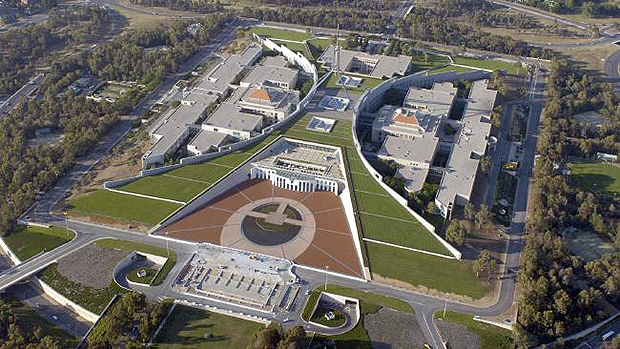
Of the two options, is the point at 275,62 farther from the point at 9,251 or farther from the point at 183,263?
the point at 9,251

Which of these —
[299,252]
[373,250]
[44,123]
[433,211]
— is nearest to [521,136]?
[433,211]

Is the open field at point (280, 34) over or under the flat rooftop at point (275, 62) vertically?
over

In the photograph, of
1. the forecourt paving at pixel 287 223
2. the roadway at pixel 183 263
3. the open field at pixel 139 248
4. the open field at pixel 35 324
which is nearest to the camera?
the open field at pixel 35 324

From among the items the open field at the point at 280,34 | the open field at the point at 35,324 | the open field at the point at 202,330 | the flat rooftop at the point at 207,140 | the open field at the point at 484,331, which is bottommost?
the open field at the point at 35,324

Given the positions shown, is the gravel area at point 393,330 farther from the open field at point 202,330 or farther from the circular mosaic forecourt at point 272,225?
the circular mosaic forecourt at point 272,225

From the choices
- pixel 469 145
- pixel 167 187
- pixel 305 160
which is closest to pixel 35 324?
pixel 167 187

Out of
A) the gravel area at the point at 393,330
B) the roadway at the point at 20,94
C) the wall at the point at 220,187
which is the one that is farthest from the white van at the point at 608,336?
the roadway at the point at 20,94

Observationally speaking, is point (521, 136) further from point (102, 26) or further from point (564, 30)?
point (102, 26)
